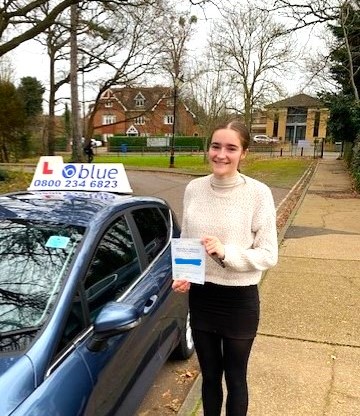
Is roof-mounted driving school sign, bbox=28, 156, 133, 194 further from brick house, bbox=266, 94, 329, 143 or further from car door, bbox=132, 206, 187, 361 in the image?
brick house, bbox=266, 94, 329, 143

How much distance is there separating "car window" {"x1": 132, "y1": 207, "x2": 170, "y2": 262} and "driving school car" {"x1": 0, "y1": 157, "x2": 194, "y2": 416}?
13 mm

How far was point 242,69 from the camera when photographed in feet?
119

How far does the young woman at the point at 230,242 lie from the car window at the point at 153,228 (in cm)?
78

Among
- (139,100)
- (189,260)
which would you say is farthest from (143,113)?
(189,260)

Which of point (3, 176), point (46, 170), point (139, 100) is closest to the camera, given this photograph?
point (46, 170)

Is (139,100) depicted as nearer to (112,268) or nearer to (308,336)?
(308,336)

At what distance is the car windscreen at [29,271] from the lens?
1.96 metres

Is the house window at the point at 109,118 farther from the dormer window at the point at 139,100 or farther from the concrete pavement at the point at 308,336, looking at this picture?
the concrete pavement at the point at 308,336

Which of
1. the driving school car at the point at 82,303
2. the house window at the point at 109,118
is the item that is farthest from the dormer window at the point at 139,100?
the driving school car at the point at 82,303

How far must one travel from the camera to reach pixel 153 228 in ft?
10.9

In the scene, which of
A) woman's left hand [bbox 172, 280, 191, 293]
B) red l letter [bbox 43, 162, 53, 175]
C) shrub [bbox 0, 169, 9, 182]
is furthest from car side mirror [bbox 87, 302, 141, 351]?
shrub [bbox 0, 169, 9, 182]

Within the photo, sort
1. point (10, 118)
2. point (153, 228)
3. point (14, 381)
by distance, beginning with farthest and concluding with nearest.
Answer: point (10, 118) → point (153, 228) → point (14, 381)

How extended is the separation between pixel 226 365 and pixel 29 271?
3.76 feet

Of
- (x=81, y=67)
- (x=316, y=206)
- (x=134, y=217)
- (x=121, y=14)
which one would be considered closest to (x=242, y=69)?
(x=81, y=67)
